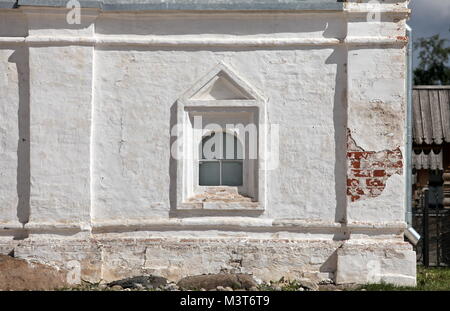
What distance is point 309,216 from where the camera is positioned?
8.73 m

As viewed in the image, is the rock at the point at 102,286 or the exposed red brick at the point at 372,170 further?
the exposed red brick at the point at 372,170

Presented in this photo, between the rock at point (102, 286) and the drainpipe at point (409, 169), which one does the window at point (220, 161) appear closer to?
the rock at point (102, 286)

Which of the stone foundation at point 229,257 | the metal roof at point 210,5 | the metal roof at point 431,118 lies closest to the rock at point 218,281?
the stone foundation at point 229,257

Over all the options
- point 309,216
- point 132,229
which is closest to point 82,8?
point 132,229

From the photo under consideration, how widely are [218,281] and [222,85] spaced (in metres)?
2.42

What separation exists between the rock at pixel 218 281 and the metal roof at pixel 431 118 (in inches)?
211

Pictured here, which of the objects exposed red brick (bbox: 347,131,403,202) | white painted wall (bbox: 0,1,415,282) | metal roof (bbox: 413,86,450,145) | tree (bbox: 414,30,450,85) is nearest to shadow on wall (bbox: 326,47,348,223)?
white painted wall (bbox: 0,1,415,282)

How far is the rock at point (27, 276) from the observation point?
8305 mm

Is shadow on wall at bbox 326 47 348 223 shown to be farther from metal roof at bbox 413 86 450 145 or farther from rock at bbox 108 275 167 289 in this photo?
metal roof at bbox 413 86 450 145

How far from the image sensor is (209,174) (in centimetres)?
899

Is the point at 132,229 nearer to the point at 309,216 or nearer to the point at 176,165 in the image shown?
the point at 176,165

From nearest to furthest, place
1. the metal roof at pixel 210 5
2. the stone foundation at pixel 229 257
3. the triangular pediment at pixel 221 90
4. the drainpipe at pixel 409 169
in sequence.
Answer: the stone foundation at pixel 229 257
the metal roof at pixel 210 5
the triangular pediment at pixel 221 90
the drainpipe at pixel 409 169

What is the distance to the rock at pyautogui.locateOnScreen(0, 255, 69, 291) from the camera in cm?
830

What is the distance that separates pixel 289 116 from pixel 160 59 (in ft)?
5.76
